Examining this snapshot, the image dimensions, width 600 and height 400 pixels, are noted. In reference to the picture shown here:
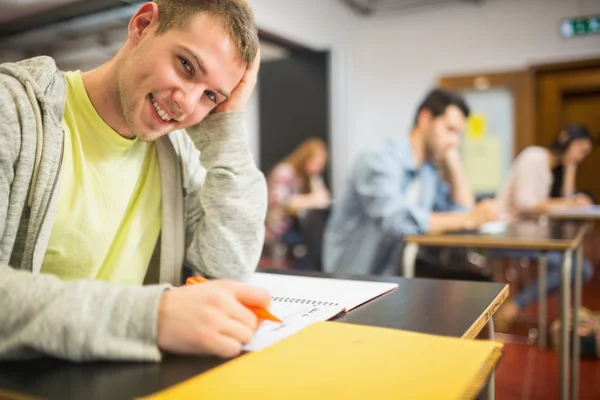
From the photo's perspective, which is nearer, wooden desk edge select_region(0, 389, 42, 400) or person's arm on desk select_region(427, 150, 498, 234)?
wooden desk edge select_region(0, 389, 42, 400)

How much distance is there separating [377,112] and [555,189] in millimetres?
2411

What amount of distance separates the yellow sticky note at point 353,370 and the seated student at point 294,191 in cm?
380

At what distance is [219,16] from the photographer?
832 millimetres

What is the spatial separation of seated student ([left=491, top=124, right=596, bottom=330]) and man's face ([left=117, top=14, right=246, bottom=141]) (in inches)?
106

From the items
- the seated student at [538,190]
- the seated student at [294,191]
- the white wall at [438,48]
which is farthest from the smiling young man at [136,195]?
the white wall at [438,48]

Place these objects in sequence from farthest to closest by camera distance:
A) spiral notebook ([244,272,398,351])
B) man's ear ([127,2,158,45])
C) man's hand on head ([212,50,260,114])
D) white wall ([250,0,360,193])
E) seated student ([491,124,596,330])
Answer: white wall ([250,0,360,193]) < seated student ([491,124,596,330]) < man's hand on head ([212,50,260,114]) < man's ear ([127,2,158,45]) < spiral notebook ([244,272,398,351])

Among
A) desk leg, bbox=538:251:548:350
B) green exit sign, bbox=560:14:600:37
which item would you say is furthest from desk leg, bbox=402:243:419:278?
green exit sign, bbox=560:14:600:37

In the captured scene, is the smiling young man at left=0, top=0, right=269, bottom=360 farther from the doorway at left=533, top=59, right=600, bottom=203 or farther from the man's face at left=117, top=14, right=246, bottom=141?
the doorway at left=533, top=59, right=600, bottom=203

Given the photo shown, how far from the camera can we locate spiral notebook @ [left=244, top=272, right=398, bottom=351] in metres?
0.63

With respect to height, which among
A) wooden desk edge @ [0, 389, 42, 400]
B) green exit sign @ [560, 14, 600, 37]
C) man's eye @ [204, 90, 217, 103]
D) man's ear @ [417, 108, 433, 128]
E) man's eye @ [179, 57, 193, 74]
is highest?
green exit sign @ [560, 14, 600, 37]

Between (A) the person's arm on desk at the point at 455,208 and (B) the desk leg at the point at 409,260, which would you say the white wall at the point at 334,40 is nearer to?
(A) the person's arm on desk at the point at 455,208

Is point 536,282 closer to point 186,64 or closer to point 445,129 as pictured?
point 445,129

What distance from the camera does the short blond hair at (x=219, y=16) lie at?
830 millimetres

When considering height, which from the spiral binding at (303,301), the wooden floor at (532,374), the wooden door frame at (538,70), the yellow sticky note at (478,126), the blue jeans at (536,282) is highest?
the wooden door frame at (538,70)
